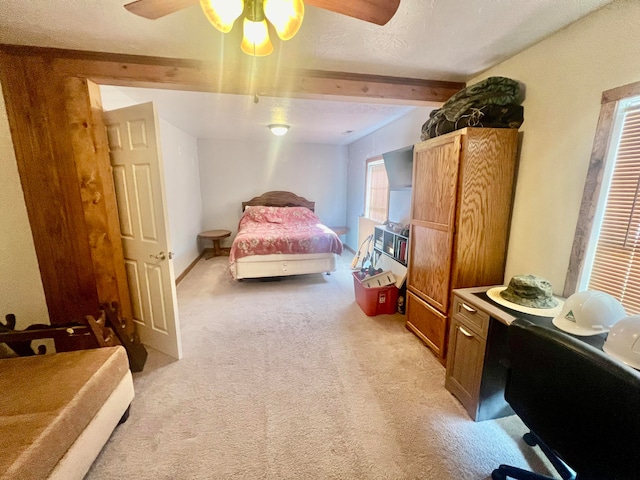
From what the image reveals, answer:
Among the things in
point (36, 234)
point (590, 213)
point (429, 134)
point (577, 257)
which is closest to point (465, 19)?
point (429, 134)

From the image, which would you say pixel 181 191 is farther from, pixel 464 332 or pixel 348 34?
→ pixel 464 332

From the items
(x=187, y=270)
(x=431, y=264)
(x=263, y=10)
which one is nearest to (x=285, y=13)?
(x=263, y=10)

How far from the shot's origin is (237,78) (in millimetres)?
2074

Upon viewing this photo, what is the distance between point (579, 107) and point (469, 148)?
1.82 ft

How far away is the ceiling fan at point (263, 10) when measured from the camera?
0.96m

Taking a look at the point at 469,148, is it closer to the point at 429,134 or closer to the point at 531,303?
the point at 429,134

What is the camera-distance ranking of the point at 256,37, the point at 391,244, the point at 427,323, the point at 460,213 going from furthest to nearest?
the point at 391,244 < the point at 427,323 < the point at 460,213 < the point at 256,37

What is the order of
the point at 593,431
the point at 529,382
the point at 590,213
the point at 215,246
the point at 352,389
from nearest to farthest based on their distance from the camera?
1. the point at 593,431
2. the point at 529,382
3. the point at 590,213
4. the point at 352,389
5. the point at 215,246

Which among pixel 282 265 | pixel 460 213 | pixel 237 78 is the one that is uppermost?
pixel 237 78

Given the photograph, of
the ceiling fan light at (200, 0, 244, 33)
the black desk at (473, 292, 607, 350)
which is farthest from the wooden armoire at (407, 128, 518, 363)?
the ceiling fan light at (200, 0, 244, 33)

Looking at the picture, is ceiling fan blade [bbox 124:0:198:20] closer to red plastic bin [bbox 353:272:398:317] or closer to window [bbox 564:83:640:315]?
window [bbox 564:83:640:315]

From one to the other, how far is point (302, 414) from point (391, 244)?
2154mm

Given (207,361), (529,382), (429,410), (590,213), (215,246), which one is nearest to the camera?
(529,382)

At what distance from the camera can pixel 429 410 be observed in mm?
1710
